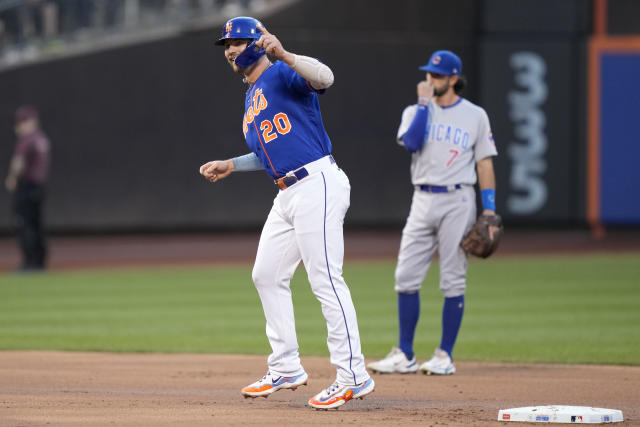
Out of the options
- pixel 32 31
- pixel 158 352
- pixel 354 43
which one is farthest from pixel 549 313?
pixel 32 31

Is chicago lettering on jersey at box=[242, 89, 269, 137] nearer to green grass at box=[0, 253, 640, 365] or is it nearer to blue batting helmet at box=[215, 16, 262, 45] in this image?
blue batting helmet at box=[215, 16, 262, 45]

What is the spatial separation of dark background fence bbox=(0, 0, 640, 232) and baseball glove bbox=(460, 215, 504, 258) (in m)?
12.2

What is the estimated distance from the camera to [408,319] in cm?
694

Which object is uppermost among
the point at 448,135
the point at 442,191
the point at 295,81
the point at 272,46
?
the point at 272,46

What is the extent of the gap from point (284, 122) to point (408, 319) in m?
2.08

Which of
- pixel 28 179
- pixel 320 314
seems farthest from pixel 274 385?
pixel 28 179

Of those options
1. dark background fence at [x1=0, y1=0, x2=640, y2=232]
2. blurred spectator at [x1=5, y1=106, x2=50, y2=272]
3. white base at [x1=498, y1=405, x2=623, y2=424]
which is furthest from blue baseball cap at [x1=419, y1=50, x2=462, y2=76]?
dark background fence at [x1=0, y1=0, x2=640, y2=232]

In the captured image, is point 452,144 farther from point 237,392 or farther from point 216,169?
point 237,392

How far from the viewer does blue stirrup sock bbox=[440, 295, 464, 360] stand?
22.5ft

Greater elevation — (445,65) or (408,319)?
(445,65)

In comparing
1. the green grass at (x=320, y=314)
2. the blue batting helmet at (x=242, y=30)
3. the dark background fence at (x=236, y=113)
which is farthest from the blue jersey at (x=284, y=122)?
the dark background fence at (x=236, y=113)

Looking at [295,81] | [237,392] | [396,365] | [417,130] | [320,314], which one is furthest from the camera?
[320,314]

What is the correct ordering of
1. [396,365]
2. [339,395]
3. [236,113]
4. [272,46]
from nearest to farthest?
[272,46], [339,395], [396,365], [236,113]

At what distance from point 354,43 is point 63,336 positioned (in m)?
11.9
